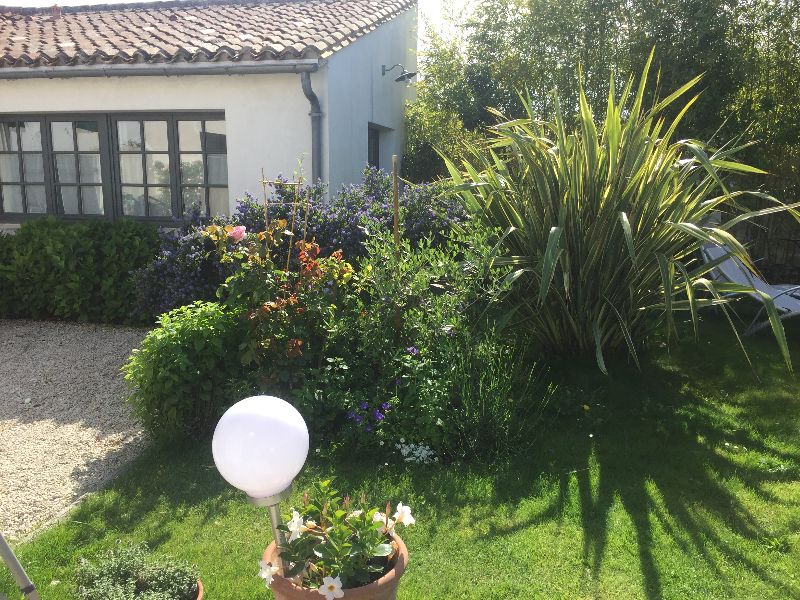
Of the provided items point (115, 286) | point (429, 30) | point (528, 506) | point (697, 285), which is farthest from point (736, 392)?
point (429, 30)

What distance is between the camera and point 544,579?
112 inches

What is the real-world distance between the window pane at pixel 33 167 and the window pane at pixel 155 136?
63.3 inches

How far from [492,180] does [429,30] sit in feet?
28.8

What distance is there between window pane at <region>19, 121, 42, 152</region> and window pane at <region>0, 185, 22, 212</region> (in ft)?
1.92

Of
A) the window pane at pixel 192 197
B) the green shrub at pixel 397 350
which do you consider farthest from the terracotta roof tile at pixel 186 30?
the green shrub at pixel 397 350

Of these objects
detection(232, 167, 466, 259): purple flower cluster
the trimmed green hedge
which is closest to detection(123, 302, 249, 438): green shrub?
detection(232, 167, 466, 259): purple flower cluster

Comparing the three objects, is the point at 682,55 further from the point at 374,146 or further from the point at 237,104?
the point at 237,104

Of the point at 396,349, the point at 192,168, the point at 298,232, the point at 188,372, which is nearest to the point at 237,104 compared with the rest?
the point at 192,168

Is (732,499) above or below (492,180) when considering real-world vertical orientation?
below

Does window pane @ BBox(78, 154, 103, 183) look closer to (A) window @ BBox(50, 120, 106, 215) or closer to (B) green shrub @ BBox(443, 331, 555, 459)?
(A) window @ BBox(50, 120, 106, 215)

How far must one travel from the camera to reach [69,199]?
8.56m

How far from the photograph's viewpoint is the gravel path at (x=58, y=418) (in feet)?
12.2

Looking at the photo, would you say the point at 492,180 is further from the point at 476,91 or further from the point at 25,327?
the point at 476,91

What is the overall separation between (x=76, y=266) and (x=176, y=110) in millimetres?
2228
